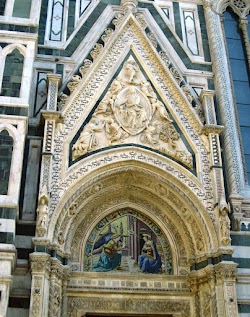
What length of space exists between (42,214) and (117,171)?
2195mm

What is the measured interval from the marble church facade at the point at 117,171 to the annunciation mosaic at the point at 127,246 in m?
0.03

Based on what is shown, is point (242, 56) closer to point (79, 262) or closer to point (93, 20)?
point (93, 20)

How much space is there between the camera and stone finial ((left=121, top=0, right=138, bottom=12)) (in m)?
13.8

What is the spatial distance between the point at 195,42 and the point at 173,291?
734 cm

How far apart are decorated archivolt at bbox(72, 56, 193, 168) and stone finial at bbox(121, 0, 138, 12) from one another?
217 cm

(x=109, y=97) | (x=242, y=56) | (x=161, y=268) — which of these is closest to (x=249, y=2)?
(x=242, y=56)

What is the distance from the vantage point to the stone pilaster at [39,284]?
9492 mm

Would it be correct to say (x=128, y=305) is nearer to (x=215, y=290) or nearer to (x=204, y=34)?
(x=215, y=290)

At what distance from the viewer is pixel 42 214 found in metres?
10.3

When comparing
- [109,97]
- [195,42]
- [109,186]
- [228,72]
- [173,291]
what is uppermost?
[195,42]

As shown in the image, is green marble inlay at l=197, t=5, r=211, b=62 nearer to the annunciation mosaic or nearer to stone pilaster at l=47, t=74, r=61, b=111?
stone pilaster at l=47, t=74, r=61, b=111

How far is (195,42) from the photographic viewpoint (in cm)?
1455

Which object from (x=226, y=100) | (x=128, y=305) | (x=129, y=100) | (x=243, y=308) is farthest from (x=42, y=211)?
(x=226, y=100)

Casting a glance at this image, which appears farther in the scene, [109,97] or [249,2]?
[249,2]
